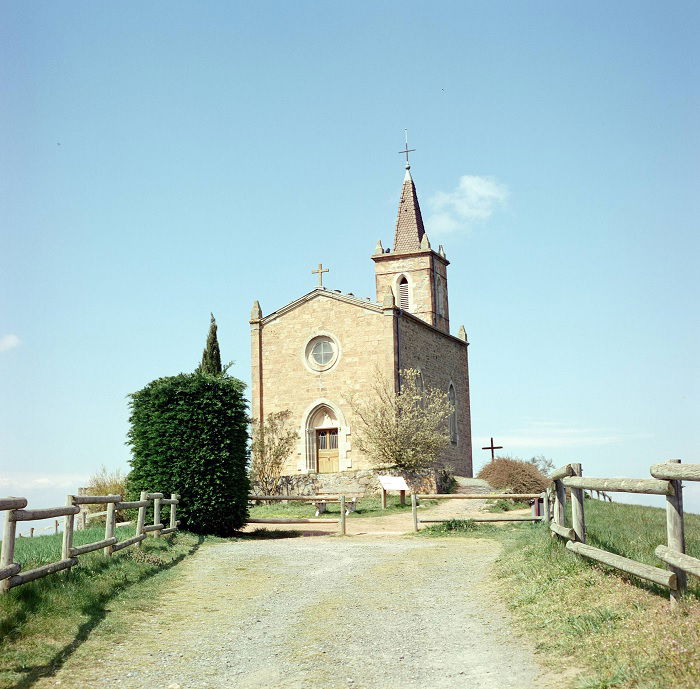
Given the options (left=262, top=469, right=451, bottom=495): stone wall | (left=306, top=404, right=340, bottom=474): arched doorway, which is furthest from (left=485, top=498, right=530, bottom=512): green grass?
(left=306, top=404, right=340, bottom=474): arched doorway

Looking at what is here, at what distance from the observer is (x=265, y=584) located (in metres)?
12.3

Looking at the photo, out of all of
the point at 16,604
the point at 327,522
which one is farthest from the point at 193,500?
the point at 16,604

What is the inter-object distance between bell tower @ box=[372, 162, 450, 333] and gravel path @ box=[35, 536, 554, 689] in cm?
3111

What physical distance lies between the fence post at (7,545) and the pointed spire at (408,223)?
123 ft

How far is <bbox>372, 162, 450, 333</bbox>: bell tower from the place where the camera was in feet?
146

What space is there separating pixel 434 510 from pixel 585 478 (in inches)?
709

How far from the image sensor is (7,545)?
910 centimetres

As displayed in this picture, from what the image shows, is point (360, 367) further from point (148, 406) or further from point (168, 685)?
point (168, 685)

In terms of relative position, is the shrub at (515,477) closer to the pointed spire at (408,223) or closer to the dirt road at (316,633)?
the pointed spire at (408,223)

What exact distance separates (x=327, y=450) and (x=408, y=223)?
16389mm

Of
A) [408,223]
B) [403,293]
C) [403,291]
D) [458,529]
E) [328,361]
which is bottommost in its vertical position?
[458,529]

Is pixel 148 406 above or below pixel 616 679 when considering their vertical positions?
above

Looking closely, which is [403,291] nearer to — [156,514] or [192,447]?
[192,447]

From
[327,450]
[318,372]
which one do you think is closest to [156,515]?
[327,450]
